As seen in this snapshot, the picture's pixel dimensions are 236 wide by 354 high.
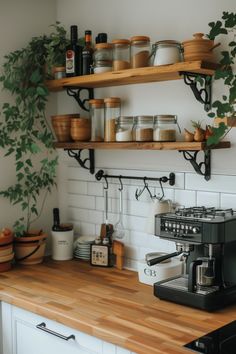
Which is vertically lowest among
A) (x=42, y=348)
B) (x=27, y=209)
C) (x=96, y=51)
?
(x=42, y=348)

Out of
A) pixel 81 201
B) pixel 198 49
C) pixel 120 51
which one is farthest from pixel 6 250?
pixel 198 49

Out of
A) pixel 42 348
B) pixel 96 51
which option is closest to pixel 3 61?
pixel 96 51

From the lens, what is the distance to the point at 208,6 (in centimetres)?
256

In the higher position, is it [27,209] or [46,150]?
[46,150]

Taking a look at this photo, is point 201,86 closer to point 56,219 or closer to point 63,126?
point 63,126

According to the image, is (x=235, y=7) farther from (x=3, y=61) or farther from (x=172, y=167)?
(x=3, y=61)

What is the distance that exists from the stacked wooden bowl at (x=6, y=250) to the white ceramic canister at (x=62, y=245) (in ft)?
0.95

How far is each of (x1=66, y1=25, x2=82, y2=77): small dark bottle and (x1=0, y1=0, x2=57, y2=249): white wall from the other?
0.34 meters

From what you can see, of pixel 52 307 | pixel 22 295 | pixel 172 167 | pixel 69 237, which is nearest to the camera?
pixel 52 307

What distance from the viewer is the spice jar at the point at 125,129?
2.73 m

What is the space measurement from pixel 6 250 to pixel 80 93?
39.4 inches

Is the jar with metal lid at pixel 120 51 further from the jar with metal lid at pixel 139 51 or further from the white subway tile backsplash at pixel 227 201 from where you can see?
the white subway tile backsplash at pixel 227 201

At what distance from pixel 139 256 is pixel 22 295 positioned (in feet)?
2.36

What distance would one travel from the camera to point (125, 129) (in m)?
2.75
